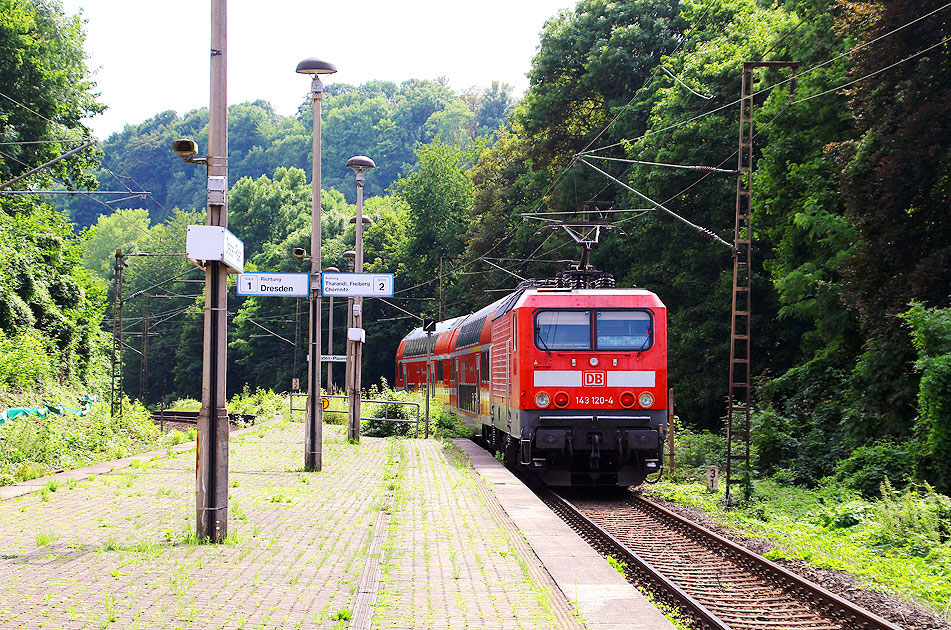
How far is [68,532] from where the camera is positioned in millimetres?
10102

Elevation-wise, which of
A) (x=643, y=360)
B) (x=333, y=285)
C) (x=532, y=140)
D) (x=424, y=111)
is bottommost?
(x=643, y=360)

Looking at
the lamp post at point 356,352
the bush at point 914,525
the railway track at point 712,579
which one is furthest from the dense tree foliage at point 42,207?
the bush at point 914,525

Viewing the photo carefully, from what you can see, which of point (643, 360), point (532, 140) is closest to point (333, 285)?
point (643, 360)

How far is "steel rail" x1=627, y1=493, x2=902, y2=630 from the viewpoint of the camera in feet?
26.1

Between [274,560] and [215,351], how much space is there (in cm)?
236

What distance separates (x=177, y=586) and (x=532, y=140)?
40492 millimetres

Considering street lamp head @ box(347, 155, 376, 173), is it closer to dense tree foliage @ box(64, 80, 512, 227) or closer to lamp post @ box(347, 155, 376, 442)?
lamp post @ box(347, 155, 376, 442)

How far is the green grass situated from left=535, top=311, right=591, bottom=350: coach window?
10.4 feet

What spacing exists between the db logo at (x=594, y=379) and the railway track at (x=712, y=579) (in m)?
2.66

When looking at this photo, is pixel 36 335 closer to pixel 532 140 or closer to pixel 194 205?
pixel 532 140

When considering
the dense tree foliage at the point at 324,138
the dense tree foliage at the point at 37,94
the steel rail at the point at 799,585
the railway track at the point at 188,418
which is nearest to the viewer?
the steel rail at the point at 799,585

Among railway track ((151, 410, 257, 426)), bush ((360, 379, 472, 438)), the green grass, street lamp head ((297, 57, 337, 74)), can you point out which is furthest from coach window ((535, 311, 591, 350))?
railway track ((151, 410, 257, 426))

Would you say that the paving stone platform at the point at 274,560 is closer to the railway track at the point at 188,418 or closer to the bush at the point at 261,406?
the bush at the point at 261,406

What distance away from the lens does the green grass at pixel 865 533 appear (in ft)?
32.2
